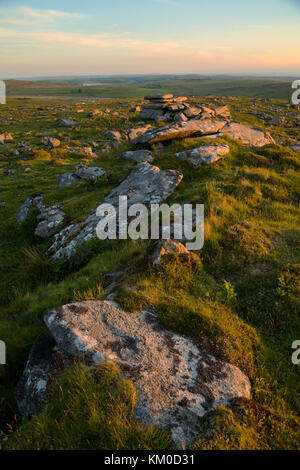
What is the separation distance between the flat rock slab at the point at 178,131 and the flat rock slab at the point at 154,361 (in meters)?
13.8

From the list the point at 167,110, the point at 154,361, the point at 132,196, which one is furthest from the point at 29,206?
the point at 167,110

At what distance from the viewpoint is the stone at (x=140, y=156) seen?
622 inches

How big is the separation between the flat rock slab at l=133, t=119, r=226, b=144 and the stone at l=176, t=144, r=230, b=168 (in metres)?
2.57

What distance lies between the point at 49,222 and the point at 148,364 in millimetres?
9790

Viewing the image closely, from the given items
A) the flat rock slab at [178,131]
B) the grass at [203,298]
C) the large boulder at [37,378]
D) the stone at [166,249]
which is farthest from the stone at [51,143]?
the large boulder at [37,378]

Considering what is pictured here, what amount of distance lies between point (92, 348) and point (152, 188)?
341 inches

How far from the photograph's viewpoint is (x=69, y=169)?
2217 cm

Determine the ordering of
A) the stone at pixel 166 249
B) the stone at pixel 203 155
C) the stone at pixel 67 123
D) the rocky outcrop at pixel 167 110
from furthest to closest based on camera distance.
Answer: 1. the stone at pixel 67 123
2. the rocky outcrop at pixel 167 110
3. the stone at pixel 203 155
4. the stone at pixel 166 249

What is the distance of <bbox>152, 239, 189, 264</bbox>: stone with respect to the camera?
7006mm

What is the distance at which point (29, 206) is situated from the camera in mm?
14727

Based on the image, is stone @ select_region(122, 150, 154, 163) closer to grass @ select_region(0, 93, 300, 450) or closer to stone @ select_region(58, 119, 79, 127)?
grass @ select_region(0, 93, 300, 450)

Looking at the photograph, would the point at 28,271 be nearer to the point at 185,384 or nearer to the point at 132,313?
the point at 132,313

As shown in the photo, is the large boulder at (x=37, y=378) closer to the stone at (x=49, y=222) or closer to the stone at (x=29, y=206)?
the stone at (x=49, y=222)

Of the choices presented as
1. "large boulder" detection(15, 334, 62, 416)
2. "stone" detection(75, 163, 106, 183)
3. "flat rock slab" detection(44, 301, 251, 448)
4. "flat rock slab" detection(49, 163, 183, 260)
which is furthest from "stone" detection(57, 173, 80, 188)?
"large boulder" detection(15, 334, 62, 416)
